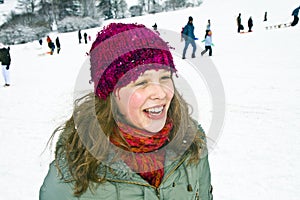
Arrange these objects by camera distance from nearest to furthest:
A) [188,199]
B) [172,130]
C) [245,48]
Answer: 1. [188,199]
2. [172,130]
3. [245,48]

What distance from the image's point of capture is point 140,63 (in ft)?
4.73

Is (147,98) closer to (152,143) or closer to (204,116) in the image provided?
(152,143)

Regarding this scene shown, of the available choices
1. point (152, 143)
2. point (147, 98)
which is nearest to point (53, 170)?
point (152, 143)

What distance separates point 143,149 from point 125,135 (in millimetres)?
131

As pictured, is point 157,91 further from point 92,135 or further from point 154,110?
point 92,135

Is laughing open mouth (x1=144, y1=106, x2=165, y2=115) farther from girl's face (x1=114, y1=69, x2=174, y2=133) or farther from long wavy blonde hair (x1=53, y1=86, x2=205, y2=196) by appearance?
long wavy blonde hair (x1=53, y1=86, x2=205, y2=196)

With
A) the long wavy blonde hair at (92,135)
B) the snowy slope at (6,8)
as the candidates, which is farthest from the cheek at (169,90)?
the snowy slope at (6,8)

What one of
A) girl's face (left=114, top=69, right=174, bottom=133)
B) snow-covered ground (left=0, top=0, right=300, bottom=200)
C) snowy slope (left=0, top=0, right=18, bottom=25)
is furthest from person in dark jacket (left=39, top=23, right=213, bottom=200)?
snowy slope (left=0, top=0, right=18, bottom=25)

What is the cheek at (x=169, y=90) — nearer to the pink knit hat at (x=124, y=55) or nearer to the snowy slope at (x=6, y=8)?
the pink knit hat at (x=124, y=55)

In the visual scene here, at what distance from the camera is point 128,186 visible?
1426 millimetres

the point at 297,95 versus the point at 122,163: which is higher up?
the point at 122,163

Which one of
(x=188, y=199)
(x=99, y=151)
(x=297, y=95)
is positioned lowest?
(x=297, y=95)

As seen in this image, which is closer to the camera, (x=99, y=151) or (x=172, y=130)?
(x=99, y=151)

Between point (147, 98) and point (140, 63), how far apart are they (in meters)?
0.20
